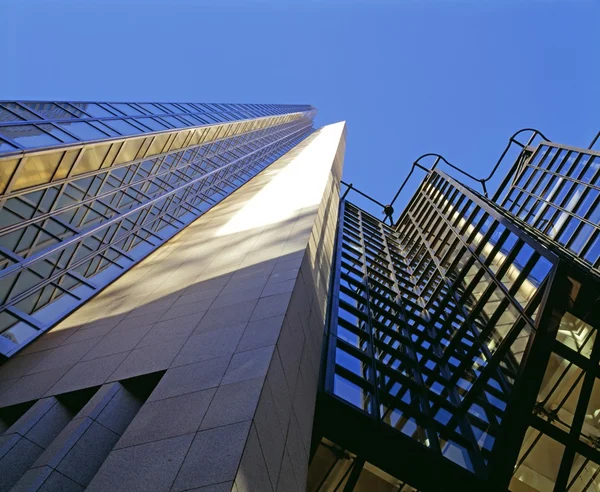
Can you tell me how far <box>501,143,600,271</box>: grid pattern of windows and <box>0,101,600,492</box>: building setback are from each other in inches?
85.9

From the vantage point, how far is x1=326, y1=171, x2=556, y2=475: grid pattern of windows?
568 inches

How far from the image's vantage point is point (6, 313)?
641 inches

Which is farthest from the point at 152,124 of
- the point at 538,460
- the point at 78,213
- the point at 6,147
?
the point at 538,460

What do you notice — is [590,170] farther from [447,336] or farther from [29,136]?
[29,136]

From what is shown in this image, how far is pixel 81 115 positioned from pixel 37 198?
6592 millimetres

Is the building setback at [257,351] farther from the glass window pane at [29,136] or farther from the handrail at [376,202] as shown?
the handrail at [376,202]

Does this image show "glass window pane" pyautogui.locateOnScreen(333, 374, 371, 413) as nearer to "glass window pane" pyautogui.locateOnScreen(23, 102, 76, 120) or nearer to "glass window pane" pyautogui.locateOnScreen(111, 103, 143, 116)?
"glass window pane" pyautogui.locateOnScreen(23, 102, 76, 120)

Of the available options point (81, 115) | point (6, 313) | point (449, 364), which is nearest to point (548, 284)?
point (449, 364)

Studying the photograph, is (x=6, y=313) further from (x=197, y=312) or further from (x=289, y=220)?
(x=289, y=220)

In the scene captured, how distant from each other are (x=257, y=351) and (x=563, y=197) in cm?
2776

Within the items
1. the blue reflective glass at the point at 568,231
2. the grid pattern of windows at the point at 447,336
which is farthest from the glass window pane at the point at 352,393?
the blue reflective glass at the point at 568,231

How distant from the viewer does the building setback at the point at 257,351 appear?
10398 millimetres

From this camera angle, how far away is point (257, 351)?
Answer: 11648 mm

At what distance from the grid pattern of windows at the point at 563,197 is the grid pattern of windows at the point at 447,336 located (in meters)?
5.87
